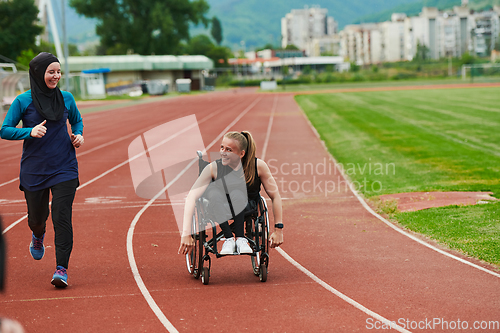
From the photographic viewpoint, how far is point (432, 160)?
1331 cm

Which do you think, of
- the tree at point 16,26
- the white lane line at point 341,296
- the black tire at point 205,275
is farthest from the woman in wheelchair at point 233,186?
the tree at point 16,26

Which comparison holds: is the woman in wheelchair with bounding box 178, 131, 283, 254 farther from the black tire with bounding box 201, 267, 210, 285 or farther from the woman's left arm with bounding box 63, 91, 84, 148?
the woman's left arm with bounding box 63, 91, 84, 148

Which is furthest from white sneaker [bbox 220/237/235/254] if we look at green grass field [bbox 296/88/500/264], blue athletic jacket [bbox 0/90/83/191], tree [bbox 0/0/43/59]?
tree [bbox 0/0/43/59]

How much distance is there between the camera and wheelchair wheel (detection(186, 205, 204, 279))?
5330 millimetres

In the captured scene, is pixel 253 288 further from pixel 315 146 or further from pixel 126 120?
pixel 126 120

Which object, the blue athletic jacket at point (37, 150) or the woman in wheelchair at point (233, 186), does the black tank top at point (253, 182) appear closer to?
the woman in wheelchair at point (233, 186)

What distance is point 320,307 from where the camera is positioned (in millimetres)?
4809

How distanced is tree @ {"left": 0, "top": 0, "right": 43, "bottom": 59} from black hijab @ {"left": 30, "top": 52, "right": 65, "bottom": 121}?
220ft

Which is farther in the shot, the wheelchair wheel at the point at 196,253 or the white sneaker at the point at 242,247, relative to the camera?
the wheelchair wheel at the point at 196,253

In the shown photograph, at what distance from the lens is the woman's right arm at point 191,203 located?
16.7 feet

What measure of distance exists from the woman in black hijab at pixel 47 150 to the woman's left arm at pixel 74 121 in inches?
0.4

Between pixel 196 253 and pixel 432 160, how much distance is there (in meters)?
9.09

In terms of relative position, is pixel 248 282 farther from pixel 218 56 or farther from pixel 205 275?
pixel 218 56

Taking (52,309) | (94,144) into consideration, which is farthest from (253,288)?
(94,144)
